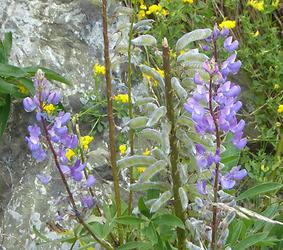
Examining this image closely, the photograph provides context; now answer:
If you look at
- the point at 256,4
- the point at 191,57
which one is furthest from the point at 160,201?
the point at 256,4

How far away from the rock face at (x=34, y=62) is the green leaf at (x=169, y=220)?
100 cm

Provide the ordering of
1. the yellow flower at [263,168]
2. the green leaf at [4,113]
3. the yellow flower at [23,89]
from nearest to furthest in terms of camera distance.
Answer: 1. the yellow flower at [263,168]
2. the green leaf at [4,113]
3. the yellow flower at [23,89]

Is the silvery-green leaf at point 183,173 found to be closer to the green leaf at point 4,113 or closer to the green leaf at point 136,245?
the green leaf at point 136,245

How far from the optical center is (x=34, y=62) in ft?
11.9

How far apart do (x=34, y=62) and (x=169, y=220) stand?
1.79 m

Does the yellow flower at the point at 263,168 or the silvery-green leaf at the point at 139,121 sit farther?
the yellow flower at the point at 263,168

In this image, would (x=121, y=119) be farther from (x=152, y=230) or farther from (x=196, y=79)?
(x=196, y=79)

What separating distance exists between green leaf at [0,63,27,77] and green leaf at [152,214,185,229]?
1.33 m

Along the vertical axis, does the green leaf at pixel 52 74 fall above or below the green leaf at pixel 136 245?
above

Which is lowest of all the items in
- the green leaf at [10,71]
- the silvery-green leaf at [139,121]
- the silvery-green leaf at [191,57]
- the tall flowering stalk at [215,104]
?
the green leaf at [10,71]

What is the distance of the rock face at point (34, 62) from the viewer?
3109 millimetres

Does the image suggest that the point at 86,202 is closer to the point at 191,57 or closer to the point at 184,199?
the point at 184,199

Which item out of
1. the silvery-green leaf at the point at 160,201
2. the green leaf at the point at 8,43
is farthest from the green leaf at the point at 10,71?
the silvery-green leaf at the point at 160,201

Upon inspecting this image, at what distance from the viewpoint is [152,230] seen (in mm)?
2082
